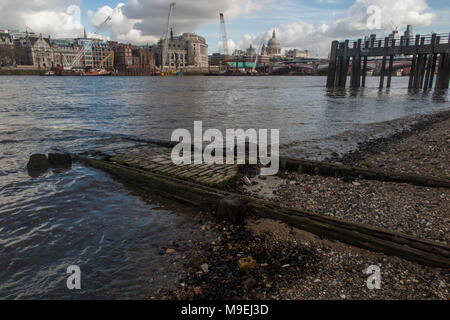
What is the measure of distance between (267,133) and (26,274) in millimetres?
13274

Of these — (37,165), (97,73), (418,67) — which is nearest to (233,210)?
(37,165)

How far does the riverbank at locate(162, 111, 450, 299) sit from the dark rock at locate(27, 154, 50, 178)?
6.74 m

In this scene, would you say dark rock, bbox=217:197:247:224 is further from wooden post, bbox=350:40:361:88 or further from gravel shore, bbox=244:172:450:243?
wooden post, bbox=350:40:361:88

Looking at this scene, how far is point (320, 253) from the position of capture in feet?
16.2

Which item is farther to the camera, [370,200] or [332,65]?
[332,65]

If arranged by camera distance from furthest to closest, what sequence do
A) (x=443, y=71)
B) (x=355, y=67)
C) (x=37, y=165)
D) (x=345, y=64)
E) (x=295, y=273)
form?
(x=345, y=64) → (x=355, y=67) → (x=443, y=71) → (x=37, y=165) → (x=295, y=273)

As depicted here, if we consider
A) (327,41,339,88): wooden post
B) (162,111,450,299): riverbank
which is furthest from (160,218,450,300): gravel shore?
(327,41,339,88): wooden post

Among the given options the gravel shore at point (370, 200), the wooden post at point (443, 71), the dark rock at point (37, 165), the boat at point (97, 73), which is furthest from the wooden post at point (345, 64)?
the boat at point (97, 73)

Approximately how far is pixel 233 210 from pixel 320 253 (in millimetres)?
1853

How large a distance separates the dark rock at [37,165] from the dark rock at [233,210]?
6838 millimetres

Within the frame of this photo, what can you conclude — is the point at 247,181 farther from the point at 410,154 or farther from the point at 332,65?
the point at 332,65

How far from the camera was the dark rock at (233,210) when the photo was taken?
6086mm

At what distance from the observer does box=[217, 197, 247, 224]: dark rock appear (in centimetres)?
609
